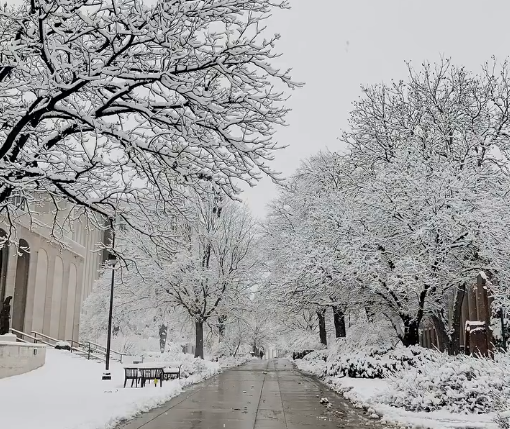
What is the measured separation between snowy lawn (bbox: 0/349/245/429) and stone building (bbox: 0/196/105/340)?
555 inches

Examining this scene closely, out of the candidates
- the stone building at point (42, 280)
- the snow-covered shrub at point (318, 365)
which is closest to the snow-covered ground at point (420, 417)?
the snow-covered shrub at point (318, 365)

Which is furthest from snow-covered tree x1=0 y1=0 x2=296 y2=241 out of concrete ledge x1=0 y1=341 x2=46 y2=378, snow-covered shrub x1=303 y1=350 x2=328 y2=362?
snow-covered shrub x1=303 y1=350 x2=328 y2=362

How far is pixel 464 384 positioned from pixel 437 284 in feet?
32.0

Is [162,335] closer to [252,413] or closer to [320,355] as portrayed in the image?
[320,355]

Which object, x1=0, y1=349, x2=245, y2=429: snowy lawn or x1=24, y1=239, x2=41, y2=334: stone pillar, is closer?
x1=0, y1=349, x2=245, y2=429: snowy lawn

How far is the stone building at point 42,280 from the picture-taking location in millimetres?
39469

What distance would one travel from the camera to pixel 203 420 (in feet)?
43.3

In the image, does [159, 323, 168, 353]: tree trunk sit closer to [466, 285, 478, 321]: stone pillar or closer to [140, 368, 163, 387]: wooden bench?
[466, 285, 478, 321]: stone pillar

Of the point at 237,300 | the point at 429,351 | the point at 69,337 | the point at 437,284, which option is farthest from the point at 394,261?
the point at 69,337

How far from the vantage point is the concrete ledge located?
25094 millimetres

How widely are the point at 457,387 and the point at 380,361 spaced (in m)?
9.61

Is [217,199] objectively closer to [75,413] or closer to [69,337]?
[75,413]

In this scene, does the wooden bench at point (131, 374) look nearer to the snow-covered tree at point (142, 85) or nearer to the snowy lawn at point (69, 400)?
the snowy lawn at point (69, 400)

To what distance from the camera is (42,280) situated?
147ft
